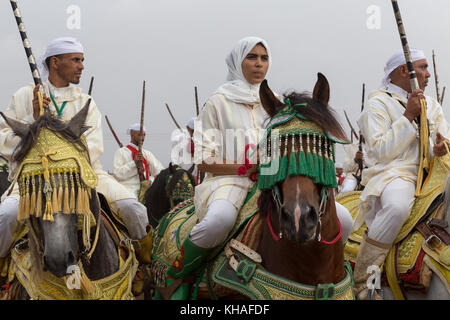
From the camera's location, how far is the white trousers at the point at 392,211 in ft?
21.9

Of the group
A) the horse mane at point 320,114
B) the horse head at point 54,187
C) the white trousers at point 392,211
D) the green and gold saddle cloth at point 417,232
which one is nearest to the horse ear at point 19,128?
the horse head at point 54,187

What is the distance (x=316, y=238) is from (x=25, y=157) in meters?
2.27

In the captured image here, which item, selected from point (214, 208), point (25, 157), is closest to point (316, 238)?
point (214, 208)

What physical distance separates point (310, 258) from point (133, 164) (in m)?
10.9

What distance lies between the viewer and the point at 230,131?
619 centimetres

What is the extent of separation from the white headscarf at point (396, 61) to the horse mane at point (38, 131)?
3693 mm

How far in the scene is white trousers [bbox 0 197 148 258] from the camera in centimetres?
598

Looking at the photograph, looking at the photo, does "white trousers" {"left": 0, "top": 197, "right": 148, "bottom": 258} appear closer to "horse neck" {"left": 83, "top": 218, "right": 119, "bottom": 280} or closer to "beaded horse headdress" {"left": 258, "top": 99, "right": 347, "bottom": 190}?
"horse neck" {"left": 83, "top": 218, "right": 119, "bottom": 280}

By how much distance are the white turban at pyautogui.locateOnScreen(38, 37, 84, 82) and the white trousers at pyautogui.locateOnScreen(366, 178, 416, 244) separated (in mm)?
3365

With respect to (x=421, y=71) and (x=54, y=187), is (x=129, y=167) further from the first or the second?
(x=54, y=187)

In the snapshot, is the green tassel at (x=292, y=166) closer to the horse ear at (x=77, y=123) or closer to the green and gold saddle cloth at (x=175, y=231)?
the green and gold saddle cloth at (x=175, y=231)

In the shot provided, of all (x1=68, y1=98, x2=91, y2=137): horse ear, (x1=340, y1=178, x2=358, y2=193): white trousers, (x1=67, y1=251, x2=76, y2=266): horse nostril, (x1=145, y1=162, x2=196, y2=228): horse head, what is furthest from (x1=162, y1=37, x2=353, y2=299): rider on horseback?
(x1=340, y1=178, x2=358, y2=193): white trousers

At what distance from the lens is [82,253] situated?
550 centimetres
